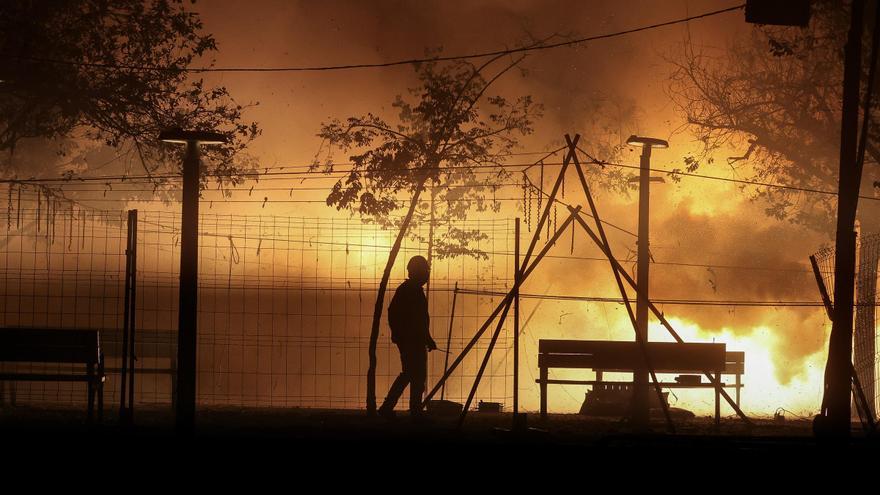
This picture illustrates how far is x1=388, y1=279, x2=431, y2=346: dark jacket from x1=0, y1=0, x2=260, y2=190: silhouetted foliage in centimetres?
567

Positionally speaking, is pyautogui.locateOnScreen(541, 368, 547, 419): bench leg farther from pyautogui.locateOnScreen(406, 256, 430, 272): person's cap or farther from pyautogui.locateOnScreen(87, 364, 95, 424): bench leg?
pyautogui.locateOnScreen(87, 364, 95, 424): bench leg

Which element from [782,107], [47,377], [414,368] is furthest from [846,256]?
[782,107]

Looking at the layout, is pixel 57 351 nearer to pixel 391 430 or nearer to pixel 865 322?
pixel 391 430

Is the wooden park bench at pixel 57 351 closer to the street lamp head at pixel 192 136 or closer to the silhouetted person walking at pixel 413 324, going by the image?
the street lamp head at pixel 192 136

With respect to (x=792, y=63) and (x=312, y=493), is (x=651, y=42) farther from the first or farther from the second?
(x=312, y=493)

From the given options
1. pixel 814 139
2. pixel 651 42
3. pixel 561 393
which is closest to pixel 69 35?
pixel 814 139

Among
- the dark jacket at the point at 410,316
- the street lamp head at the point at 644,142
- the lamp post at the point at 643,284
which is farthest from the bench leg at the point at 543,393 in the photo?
the street lamp head at the point at 644,142

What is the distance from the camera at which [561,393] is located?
102ft

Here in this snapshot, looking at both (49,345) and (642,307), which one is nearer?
(49,345)

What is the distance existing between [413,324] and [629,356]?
294 cm

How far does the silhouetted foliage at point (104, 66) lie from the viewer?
62.2 feet

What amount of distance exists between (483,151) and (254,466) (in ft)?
31.8

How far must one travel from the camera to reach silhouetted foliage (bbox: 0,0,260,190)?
746 inches

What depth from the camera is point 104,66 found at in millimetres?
19062
